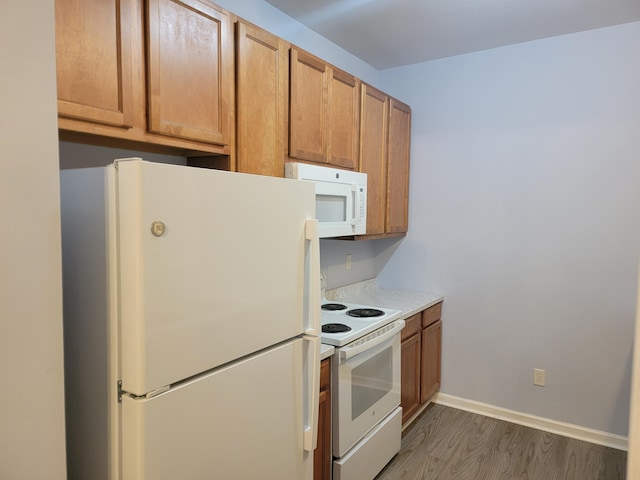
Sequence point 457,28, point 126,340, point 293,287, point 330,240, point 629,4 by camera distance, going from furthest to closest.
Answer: point 330,240
point 457,28
point 629,4
point 293,287
point 126,340

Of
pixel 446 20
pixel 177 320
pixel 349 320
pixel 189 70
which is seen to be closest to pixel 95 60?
pixel 189 70

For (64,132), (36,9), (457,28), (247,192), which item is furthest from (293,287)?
(457,28)

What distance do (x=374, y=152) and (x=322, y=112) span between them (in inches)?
26.5

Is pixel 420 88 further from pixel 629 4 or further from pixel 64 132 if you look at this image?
pixel 64 132

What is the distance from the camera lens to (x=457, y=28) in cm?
268

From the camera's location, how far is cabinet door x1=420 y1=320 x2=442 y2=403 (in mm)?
3025

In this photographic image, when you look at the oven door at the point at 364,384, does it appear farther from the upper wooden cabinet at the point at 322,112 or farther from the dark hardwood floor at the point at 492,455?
the upper wooden cabinet at the point at 322,112

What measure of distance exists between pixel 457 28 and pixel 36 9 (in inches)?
96.3

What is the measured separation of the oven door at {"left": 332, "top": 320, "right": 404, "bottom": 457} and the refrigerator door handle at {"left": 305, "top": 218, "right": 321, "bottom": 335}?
0.44 metres

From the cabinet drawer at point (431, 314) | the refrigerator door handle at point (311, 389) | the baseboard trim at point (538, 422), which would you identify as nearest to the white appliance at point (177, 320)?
the refrigerator door handle at point (311, 389)

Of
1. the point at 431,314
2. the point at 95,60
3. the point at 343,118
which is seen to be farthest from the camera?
the point at 431,314

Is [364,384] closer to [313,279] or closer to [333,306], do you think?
[333,306]

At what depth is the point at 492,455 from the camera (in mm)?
2658

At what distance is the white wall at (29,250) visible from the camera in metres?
0.89
